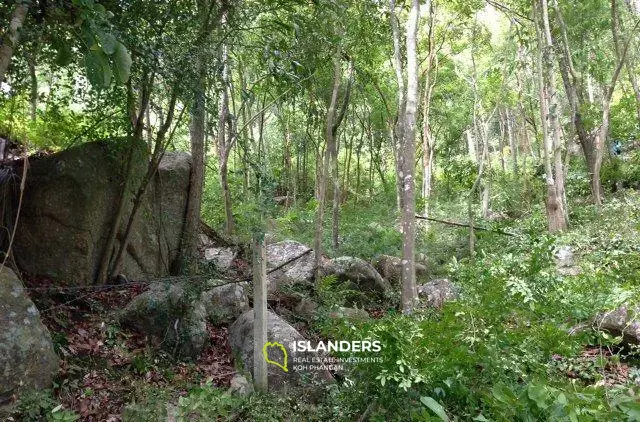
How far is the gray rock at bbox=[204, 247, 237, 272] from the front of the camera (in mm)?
8058

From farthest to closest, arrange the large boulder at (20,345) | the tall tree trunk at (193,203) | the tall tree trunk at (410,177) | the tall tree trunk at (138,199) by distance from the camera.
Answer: the tall tree trunk at (193,203), the tall tree trunk at (410,177), the tall tree trunk at (138,199), the large boulder at (20,345)

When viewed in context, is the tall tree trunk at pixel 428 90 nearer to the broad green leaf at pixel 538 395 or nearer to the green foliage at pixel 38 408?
the broad green leaf at pixel 538 395

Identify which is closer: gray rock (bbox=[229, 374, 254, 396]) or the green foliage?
the green foliage

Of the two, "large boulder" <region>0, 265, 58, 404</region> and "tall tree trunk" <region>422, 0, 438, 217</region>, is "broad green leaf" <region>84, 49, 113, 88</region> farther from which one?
"tall tree trunk" <region>422, 0, 438, 217</region>

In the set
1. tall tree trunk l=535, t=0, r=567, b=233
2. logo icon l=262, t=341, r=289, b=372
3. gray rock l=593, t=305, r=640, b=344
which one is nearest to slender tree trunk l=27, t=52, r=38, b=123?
logo icon l=262, t=341, r=289, b=372

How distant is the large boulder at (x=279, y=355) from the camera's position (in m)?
5.02

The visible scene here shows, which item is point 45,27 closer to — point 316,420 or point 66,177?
point 66,177

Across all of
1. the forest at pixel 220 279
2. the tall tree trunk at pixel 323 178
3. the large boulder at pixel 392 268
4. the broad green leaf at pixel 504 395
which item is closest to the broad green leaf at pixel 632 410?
the forest at pixel 220 279

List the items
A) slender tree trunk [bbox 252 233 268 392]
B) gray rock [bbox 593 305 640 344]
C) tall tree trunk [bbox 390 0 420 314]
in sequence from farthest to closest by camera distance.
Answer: tall tree trunk [bbox 390 0 420 314]
gray rock [bbox 593 305 640 344]
slender tree trunk [bbox 252 233 268 392]

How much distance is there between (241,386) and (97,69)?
3619 mm

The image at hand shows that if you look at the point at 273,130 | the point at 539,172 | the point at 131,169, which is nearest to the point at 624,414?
the point at 131,169

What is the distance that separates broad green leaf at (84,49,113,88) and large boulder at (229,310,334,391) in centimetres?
369

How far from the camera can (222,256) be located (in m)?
8.52

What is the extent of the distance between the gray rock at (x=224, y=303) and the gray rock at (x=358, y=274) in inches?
96.6
